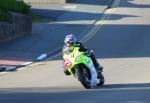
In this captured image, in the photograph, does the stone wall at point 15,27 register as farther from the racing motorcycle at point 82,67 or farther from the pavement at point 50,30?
the racing motorcycle at point 82,67

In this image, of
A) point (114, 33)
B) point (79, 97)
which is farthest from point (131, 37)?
point (79, 97)

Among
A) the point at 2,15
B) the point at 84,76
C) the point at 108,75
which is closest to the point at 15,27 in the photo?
the point at 2,15

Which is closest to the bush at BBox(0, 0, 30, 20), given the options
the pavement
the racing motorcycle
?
the pavement

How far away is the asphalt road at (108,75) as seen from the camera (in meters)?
14.5

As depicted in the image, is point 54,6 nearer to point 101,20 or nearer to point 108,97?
point 101,20

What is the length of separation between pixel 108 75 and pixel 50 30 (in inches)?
574

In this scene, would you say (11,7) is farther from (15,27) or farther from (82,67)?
(82,67)

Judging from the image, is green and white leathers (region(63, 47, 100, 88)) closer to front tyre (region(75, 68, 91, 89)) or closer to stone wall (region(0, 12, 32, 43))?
front tyre (region(75, 68, 91, 89))

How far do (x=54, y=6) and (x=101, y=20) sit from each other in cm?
726

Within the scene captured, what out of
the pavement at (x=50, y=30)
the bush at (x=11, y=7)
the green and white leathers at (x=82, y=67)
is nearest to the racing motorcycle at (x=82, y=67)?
the green and white leathers at (x=82, y=67)

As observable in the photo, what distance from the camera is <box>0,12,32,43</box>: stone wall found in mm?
33594

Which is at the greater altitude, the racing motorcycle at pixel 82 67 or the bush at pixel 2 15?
the racing motorcycle at pixel 82 67

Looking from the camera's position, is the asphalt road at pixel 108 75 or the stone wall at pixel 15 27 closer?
the asphalt road at pixel 108 75

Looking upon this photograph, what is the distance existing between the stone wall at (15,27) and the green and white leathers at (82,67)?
12.8 meters
